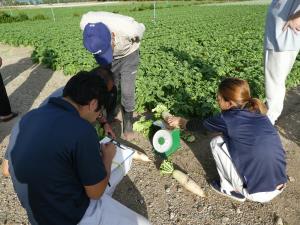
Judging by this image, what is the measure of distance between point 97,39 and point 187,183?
1.90 meters

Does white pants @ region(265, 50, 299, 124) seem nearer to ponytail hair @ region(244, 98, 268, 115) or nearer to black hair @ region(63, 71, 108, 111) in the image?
ponytail hair @ region(244, 98, 268, 115)

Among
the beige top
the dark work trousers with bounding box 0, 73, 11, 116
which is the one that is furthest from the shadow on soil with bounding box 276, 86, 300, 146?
the dark work trousers with bounding box 0, 73, 11, 116

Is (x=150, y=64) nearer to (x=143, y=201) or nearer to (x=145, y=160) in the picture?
(x=145, y=160)

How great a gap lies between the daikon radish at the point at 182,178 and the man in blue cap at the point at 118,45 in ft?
3.36

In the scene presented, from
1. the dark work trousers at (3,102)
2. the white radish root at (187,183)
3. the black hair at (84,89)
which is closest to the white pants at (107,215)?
the black hair at (84,89)

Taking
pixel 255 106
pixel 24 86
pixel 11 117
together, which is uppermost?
pixel 255 106

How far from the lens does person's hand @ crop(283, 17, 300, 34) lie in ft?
11.6

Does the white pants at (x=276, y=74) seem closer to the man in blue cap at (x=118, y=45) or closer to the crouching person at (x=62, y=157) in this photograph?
the man in blue cap at (x=118, y=45)

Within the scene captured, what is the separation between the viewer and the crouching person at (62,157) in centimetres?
178

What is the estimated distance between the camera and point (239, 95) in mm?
2844

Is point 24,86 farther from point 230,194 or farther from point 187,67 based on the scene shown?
point 230,194

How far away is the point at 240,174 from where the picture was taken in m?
3.02

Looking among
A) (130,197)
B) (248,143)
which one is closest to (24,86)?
(130,197)

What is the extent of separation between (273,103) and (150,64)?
11.7 feet
